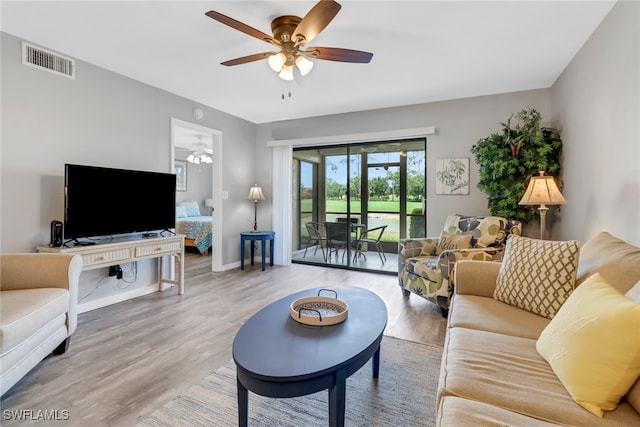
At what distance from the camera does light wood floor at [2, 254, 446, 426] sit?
1.64 m

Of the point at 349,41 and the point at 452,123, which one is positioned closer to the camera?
the point at 349,41

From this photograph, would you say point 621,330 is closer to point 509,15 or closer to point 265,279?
point 509,15

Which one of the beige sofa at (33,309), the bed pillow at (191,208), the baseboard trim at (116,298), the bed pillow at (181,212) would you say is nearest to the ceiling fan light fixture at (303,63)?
the beige sofa at (33,309)

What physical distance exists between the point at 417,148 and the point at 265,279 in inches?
114

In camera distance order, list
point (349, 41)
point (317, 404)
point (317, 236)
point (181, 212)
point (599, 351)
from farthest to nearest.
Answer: point (181, 212) < point (317, 236) < point (349, 41) < point (317, 404) < point (599, 351)

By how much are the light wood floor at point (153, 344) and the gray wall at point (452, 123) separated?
1.35 metres

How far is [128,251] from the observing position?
9.62 ft

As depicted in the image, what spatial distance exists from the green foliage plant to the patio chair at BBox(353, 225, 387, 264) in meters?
1.65

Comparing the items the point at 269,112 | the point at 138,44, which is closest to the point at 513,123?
the point at 269,112

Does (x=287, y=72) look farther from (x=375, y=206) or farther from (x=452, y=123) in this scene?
(x=375, y=206)

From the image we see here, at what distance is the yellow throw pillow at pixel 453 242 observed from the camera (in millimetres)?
3303

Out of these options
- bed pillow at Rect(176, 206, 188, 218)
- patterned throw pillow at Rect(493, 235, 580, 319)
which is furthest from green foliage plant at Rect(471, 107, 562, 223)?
bed pillow at Rect(176, 206, 188, 218)

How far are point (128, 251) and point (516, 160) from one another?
418 centimetres

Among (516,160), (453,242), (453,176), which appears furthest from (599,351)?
(453,176)
